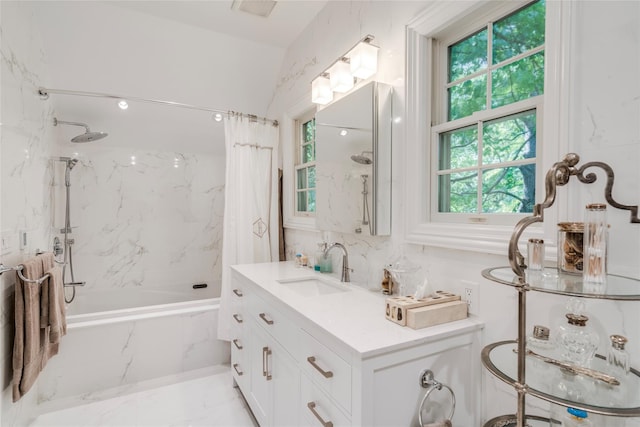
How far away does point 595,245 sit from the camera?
812 mm

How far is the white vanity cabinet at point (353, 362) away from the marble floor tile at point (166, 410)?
55 cm

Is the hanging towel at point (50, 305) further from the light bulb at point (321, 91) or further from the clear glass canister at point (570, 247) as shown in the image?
the clear glass canister at point (570, 247)

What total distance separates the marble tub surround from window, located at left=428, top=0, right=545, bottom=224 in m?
2.70

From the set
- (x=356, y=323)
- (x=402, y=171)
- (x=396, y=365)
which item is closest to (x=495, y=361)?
(x=396, y=365)

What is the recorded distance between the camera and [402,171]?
1.60 meters

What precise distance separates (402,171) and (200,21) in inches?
81.4

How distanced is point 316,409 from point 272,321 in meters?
0.50

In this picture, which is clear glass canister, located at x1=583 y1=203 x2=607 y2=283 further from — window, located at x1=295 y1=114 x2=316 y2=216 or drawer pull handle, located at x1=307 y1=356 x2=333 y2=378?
window, located at x1=295 y1=114 x2=316 y2=216

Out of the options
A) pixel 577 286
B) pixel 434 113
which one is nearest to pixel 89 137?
pixel 434 113

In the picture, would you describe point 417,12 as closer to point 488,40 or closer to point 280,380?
point 488,40

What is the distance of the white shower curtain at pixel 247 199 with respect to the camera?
267 centimetres

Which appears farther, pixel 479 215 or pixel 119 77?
pixel 119 77

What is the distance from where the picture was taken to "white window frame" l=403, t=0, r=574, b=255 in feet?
3.26

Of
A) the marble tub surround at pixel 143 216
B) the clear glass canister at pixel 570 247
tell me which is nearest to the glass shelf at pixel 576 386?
the clear glass canister at pixel 570 247
